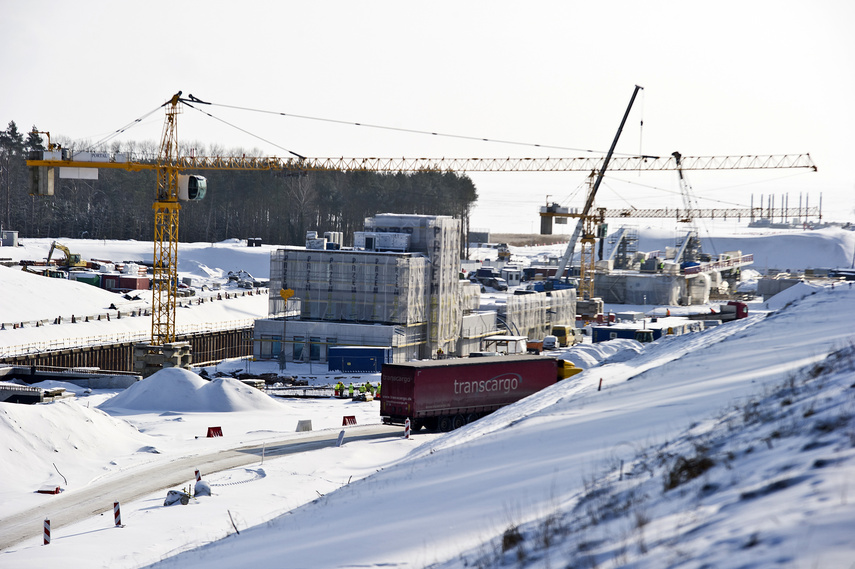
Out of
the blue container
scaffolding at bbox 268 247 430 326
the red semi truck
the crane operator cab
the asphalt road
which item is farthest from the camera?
scaffolding at bbox 268 247 430 326

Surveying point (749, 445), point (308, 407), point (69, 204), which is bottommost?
point (308, 407)

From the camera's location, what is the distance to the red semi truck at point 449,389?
125 ft

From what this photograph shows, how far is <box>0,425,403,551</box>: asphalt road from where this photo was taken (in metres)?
25.1

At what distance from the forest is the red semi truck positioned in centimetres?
12437

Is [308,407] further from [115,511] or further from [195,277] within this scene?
[195,277]

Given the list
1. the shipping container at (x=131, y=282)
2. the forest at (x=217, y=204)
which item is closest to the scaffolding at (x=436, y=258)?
the shipping container at (x=131, y=282)

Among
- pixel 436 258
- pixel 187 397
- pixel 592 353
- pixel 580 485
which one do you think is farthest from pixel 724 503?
pixel 436 258

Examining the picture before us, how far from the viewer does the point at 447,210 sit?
183 metres

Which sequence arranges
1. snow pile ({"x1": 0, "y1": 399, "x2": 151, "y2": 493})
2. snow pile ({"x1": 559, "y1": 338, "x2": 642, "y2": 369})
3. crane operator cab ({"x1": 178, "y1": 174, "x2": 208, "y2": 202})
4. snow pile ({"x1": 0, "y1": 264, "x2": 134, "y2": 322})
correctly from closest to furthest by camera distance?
snow pile ({"x1": 0, "y1": 399, "x2": 151, "y2": 493}) < snow pile ({"x1": 559, "y1": 338, "x2": 642, "y2": 369}) < crane operator cab ({"x1": 178, "y1": 174, "x2": 208, "y2": 202}) < snow pile ({"x1": 0, "y1": 264, "x2": 134, "y2": 322})

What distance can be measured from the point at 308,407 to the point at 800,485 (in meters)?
41.3

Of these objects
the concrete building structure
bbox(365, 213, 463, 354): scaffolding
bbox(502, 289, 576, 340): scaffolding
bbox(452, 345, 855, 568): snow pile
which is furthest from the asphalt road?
→ bbox(502, 289, 576, 340): scaffolding

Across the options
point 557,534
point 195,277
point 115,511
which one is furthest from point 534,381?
point 195,277

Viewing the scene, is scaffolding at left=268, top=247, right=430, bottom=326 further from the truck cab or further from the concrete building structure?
the truck cab

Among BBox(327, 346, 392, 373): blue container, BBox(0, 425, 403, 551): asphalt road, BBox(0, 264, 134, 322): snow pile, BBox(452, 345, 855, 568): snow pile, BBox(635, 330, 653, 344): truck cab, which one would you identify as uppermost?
BBox(452, 345, 855, 568): snow pile
